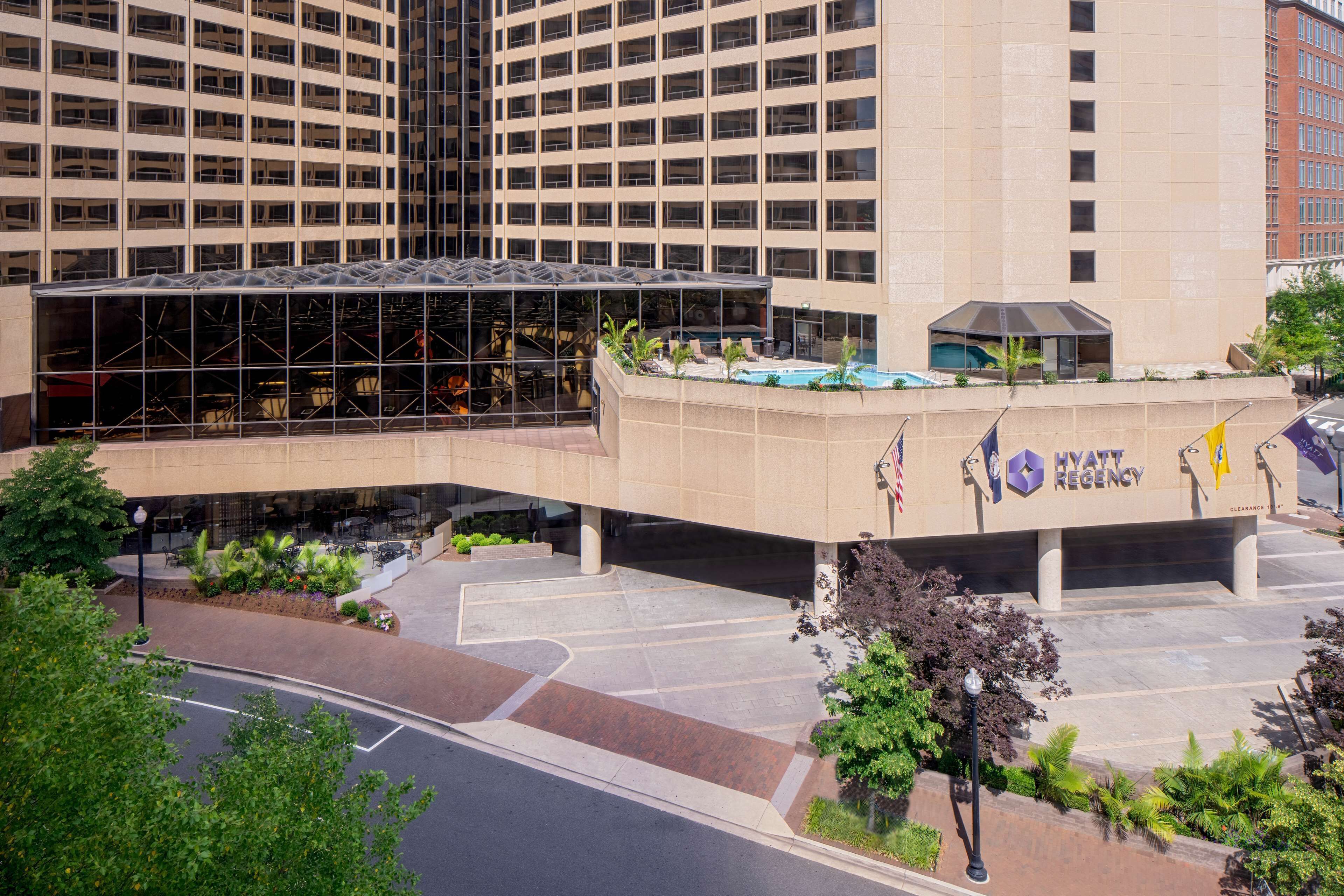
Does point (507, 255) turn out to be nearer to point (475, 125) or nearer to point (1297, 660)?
point (475, 125)

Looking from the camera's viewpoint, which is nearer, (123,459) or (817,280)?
(123,459)

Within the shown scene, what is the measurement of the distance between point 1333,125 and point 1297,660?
8989 cm

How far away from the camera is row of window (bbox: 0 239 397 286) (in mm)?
47406

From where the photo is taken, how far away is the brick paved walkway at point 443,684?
28.7 meters

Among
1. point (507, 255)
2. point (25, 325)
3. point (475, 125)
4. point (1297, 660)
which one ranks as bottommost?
point (1297, 660)

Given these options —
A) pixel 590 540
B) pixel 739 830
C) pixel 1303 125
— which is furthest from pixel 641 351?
pixel 1303 125

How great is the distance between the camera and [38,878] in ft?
41.4

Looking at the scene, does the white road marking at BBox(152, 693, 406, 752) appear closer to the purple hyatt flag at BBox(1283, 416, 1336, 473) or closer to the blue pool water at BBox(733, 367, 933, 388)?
the blue pool water at BBox(733, 367, 933, 388)

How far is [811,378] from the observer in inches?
1617

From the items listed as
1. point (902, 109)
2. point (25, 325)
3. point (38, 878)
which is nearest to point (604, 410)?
point (902, 109)

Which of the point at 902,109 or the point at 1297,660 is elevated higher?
the point at 902,109

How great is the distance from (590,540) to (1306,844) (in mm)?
27047

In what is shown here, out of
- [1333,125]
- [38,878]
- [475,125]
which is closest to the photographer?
[38,878]

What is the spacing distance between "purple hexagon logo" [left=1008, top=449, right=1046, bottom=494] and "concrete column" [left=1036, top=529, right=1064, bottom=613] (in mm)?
2246
